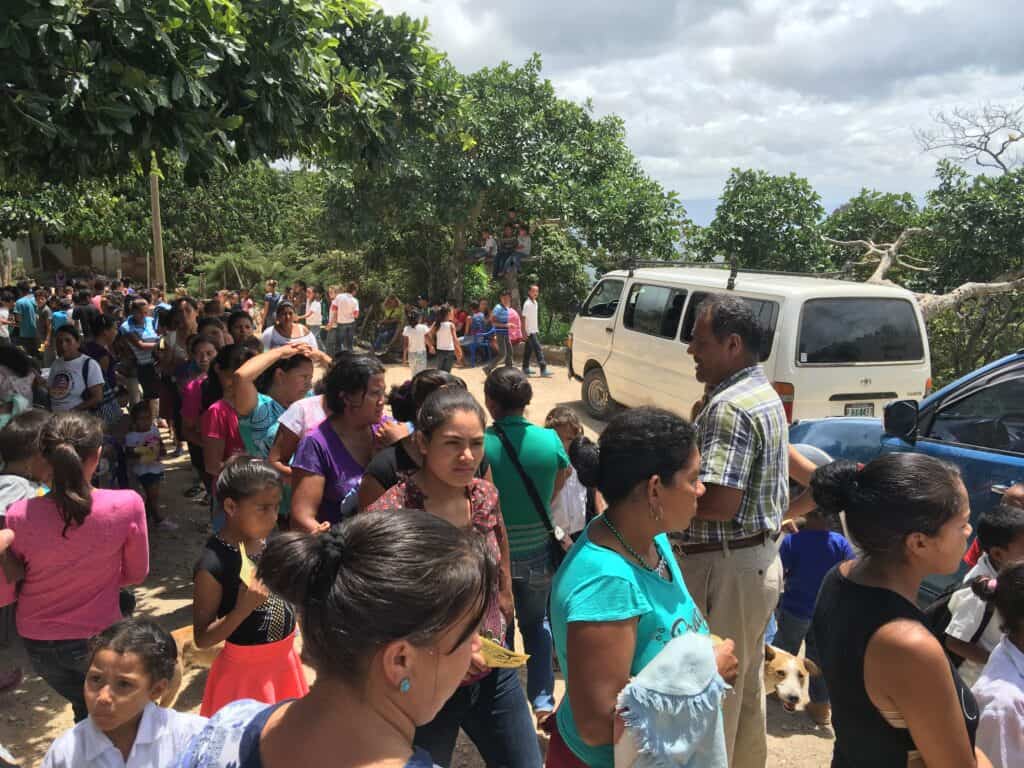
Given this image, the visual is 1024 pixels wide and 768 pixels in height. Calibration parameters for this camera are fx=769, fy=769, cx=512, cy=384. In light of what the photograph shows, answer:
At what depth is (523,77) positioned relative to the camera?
53.3ft

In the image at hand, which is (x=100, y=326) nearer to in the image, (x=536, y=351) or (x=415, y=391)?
(x=415, y=391)

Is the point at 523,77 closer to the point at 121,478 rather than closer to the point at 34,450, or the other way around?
the point at 121,478

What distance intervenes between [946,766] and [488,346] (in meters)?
14.1

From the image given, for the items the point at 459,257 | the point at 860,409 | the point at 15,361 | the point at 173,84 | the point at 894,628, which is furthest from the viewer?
the point at 459,257

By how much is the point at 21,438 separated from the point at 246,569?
1318mm

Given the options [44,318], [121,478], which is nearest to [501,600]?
[121,478]

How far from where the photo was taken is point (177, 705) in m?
3.84

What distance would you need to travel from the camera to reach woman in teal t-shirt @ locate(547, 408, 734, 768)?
1745 mm

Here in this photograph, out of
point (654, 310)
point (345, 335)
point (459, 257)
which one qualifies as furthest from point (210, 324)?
point (459, 257)

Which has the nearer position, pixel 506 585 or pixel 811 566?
pixel 506 585

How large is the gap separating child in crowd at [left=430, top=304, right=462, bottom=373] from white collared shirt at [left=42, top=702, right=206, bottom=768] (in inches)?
418

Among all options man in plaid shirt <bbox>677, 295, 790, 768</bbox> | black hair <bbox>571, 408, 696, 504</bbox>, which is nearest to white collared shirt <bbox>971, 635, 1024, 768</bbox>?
man in plaid shirt <bbox>677, 295, 790, 768</bbox>

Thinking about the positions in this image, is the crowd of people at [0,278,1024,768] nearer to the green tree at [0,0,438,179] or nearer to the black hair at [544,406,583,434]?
the black hair at [544,406,583,434]

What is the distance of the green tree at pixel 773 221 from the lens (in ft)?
42.3
